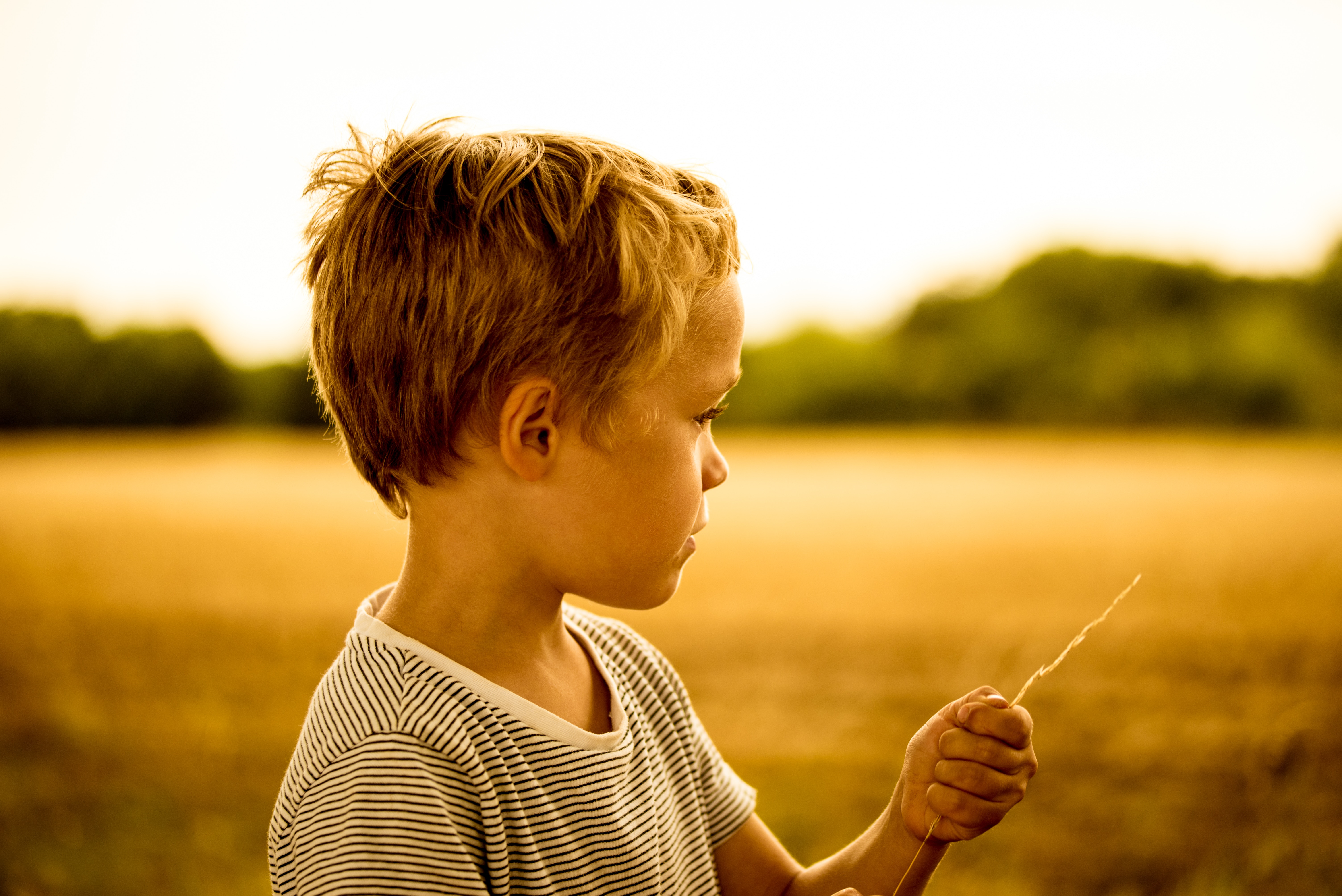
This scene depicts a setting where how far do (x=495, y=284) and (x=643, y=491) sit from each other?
23cm

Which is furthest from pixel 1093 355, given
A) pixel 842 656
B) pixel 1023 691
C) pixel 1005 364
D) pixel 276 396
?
pixel 1023 691

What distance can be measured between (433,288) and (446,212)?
0.24ft

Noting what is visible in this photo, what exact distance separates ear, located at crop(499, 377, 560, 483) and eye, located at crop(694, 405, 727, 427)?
14 centimetres

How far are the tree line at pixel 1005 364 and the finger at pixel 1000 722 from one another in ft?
15.8

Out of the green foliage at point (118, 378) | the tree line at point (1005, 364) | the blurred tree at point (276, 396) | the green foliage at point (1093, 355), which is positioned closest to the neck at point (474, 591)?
the green foliage at point (118, 378)

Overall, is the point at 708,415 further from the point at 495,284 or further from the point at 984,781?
the point at 984,781

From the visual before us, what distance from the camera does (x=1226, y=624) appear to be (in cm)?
326

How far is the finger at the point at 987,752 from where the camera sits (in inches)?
37.6

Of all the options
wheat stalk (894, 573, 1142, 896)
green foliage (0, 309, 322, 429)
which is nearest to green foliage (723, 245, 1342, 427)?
green foliage (0, 309, 322, 429)

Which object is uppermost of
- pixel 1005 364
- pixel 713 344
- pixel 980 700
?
pixel 713 344

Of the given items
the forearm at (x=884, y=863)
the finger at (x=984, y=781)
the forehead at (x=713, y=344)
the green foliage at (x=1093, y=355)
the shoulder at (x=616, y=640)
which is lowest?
the green foliage at (x=1093, y=355)

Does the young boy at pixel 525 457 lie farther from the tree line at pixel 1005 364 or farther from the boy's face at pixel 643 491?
the tree line at pixel 1005 364

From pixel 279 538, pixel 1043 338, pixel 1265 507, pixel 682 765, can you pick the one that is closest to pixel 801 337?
pixel 1043 338

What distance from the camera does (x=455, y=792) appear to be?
30.9 inches
